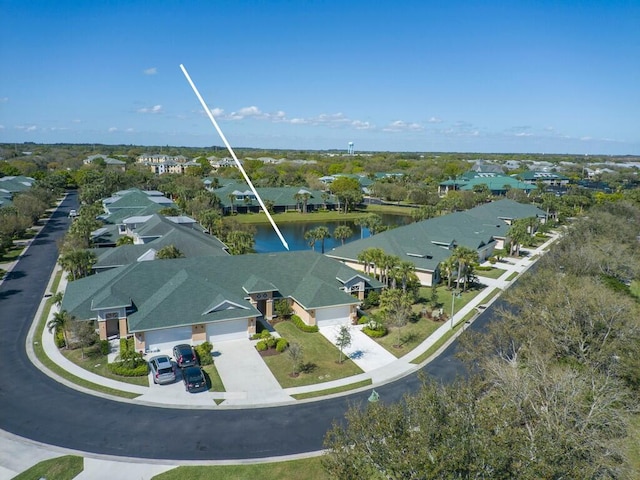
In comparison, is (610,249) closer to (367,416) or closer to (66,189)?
(367,416)

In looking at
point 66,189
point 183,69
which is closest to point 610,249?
point 183,69

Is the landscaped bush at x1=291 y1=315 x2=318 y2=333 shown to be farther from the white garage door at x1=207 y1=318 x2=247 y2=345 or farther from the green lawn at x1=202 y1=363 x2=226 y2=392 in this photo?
the green lawn at x1=202 y1=363 x2=226 y2=392

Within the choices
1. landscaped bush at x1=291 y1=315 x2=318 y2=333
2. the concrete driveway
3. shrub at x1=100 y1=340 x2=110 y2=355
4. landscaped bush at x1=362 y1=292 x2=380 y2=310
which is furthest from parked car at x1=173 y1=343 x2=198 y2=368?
landscaped bush at x1=362 y1=292 x2=380 y2=310

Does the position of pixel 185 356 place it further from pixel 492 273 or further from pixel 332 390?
pixel 492 273

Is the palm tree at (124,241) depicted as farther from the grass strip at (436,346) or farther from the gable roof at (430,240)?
the grass strip at (436,346)

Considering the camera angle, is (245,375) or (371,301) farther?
(371,301)

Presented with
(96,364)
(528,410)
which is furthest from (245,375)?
(528,410)
